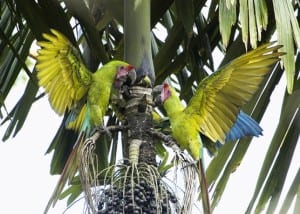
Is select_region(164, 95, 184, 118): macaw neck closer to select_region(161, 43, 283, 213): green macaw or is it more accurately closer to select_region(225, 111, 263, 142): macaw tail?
select_region(161, 43, 283, 213): green macaw

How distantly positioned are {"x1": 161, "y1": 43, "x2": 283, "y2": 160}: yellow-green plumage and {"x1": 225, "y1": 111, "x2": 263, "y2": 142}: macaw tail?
4.9 inches

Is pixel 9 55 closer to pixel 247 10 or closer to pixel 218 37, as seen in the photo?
pixel 218 37

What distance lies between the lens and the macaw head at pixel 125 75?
1385 mm

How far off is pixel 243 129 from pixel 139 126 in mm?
345

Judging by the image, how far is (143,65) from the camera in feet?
4.58

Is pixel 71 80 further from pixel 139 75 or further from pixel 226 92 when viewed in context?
pixel 226 92

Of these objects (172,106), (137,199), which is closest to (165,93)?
(172,106)

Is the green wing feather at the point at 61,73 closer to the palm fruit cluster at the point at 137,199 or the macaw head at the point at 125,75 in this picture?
the macaw head at the point at 125,75

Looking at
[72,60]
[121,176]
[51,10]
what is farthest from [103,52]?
[121,176]

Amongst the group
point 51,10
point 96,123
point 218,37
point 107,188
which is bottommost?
point 107,188

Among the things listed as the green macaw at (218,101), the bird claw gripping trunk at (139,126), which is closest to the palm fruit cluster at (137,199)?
the bird claw gripping trunk at (139,126)

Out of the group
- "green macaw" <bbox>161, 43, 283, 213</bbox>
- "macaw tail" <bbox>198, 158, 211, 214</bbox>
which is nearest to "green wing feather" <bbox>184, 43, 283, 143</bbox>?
"green macaw" <bbox>161, 43, 283, 213</bbox>

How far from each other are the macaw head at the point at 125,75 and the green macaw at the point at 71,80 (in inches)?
0.9

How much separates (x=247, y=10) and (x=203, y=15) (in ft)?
2.58
